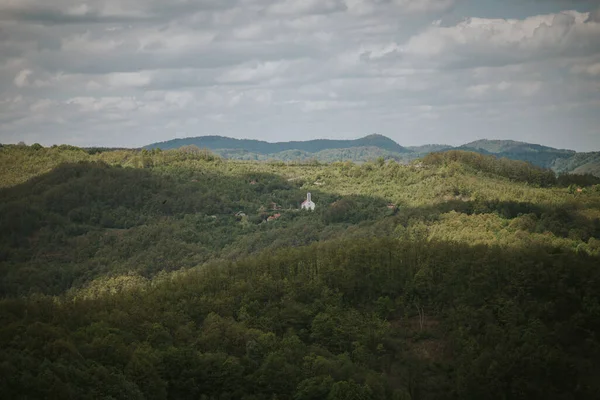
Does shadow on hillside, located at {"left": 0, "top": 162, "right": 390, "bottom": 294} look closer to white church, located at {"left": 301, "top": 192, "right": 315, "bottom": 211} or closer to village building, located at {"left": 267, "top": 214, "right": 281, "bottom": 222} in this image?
A: village building, located at {"left": 267, "top": 214, "right": 281, "bottom": 222}

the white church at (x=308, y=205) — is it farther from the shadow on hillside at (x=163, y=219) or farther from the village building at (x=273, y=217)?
the village building at (x=273, y=217)

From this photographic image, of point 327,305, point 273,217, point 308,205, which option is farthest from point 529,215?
point 273,217

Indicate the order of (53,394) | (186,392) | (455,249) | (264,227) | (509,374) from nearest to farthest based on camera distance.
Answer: (53,394), (186,392), (509,374), (455,249), (264,227)

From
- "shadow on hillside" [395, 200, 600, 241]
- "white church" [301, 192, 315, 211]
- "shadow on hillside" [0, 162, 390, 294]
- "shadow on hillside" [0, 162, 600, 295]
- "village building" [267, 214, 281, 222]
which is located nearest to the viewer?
"shadow on hillside" [395, 200, 600, 241]

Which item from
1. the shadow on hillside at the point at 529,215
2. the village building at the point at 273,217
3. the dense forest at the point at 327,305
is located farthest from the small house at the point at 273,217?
the shadow on hillside at the point at 529,215

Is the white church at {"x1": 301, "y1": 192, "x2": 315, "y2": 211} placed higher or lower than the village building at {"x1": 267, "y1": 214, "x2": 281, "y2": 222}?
higher

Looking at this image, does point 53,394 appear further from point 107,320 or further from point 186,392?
point 107,320

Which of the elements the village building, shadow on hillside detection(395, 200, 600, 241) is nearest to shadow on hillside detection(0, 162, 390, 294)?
the village building

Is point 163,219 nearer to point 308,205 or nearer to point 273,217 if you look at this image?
point 273,217

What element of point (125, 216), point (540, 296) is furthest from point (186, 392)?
point (125, 216)
